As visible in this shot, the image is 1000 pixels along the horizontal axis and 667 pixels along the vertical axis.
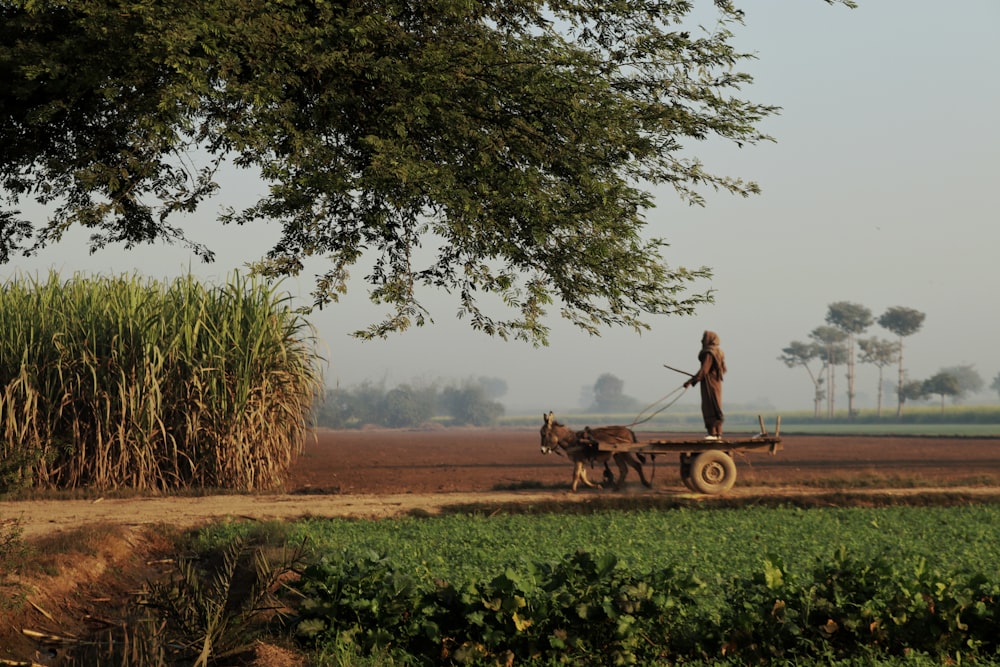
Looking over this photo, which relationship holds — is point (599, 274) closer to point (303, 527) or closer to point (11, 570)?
point (303, 527)

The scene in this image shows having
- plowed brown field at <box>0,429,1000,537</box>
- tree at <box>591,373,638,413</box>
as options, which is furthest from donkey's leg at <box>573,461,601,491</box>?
tree at <box>591,373,638,413</box>

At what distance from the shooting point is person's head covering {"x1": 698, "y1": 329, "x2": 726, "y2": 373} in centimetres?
1685

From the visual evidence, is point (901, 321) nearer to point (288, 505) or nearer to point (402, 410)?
point (402, 410)

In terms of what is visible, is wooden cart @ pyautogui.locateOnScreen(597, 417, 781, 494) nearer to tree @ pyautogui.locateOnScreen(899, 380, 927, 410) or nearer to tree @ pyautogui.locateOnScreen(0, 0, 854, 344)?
tree @ pyautogui.locateOnScreen(0, 0, 854, 344)

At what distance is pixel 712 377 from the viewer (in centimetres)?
1689

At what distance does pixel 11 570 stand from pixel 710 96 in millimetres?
8990

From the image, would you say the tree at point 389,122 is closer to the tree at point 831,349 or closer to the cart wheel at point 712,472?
the cart wheel at point 712,472

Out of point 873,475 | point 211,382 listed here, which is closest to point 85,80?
point 211,382

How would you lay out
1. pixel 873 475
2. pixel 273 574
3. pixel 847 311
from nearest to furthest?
pixel 273 574
pixel 873 475
pixel 847 311

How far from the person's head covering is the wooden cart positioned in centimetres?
117

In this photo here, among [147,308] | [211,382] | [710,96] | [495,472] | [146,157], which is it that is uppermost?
[710,96]

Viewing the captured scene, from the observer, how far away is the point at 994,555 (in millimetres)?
10375

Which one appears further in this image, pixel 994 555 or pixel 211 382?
pixel 211 382

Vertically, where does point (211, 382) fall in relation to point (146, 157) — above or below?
below
